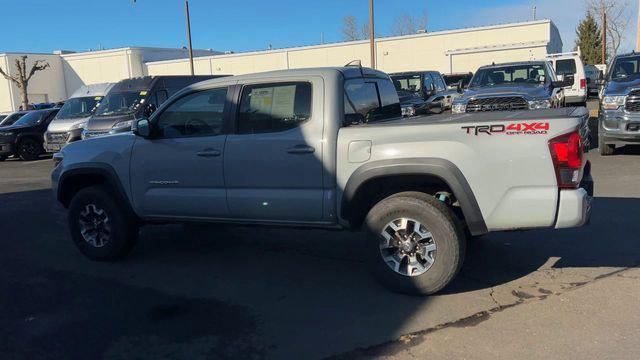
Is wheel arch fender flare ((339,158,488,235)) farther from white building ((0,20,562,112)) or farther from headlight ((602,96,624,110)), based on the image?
white building ((0,20,562,112))

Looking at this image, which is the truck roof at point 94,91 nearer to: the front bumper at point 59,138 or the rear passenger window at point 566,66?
the front bumper at point 59,138

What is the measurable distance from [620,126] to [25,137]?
17.0 m

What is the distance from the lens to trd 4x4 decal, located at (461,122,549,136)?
402cm

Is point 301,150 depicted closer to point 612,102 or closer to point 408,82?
point 612,102

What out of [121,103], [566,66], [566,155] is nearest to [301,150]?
[566,155]

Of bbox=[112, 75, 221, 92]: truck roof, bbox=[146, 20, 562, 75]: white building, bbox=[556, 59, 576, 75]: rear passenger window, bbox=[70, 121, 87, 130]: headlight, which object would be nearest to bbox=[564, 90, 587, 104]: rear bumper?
bbox=[556, 59, 576, 75]: rear passenger window

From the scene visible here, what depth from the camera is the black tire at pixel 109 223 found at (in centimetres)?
586

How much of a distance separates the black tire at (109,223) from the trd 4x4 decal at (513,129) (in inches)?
143

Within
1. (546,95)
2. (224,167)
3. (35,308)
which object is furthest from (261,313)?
(546,95)

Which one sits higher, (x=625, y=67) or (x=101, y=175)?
(x=625, y=67)

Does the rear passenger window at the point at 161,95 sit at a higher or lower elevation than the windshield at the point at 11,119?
higher

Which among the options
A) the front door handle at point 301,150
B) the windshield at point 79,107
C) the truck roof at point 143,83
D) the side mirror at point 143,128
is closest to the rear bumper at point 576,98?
the truck roof at point 143,83

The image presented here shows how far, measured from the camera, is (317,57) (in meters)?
44.7

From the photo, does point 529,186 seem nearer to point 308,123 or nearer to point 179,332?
point 308,123
